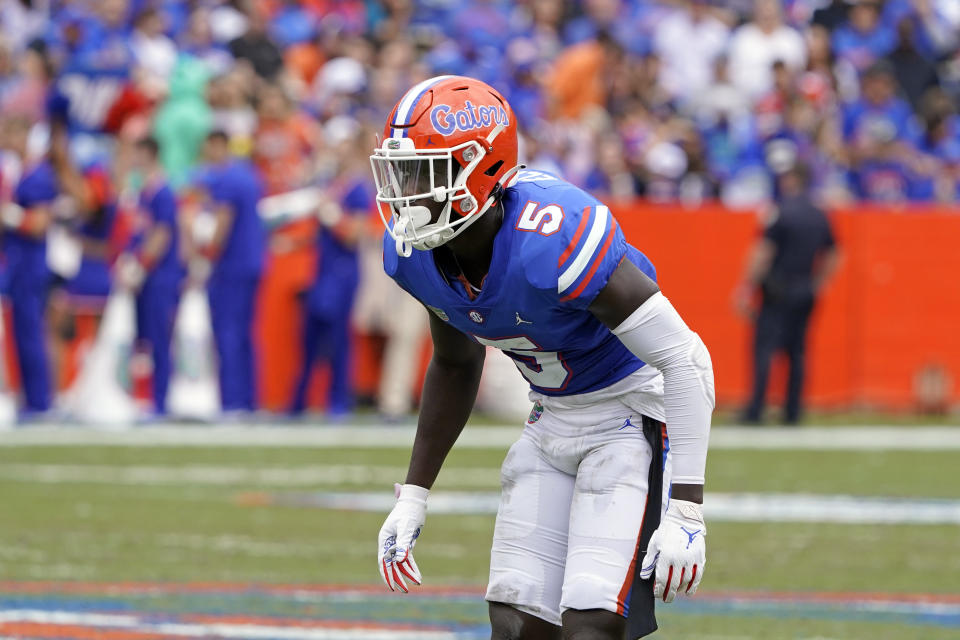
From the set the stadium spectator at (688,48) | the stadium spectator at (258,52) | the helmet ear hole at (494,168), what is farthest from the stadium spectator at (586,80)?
the helmet ear hole at (494,168)

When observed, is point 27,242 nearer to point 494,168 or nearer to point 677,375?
point 494,168

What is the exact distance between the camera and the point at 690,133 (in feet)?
52.4

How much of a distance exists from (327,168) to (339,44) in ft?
9.63

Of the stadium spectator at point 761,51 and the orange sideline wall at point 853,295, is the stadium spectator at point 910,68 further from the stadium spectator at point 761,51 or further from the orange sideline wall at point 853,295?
the orange sideline wall at point 853,295

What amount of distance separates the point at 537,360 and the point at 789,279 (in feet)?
31.9

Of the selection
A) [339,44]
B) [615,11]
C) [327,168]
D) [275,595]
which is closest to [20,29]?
[339,44]

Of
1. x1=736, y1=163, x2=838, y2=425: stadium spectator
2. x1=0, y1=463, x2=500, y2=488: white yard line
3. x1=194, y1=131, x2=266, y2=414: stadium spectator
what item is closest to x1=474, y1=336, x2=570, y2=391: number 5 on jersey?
x1=0, y1=463, x2=500, y2=488: white yard line

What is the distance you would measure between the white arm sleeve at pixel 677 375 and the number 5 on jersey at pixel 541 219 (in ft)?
0.94

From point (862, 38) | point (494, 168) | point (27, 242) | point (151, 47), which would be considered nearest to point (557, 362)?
point (494, 168)

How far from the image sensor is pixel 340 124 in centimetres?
1473

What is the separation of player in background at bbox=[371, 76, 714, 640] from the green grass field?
7.18 feet

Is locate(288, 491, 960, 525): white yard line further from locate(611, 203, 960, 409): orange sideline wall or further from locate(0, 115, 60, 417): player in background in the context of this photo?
locate(611, 203, 960, 409): orange sideline wall

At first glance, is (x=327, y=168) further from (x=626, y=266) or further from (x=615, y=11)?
(x=626, y=266)

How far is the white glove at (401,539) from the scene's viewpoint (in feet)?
14.8
